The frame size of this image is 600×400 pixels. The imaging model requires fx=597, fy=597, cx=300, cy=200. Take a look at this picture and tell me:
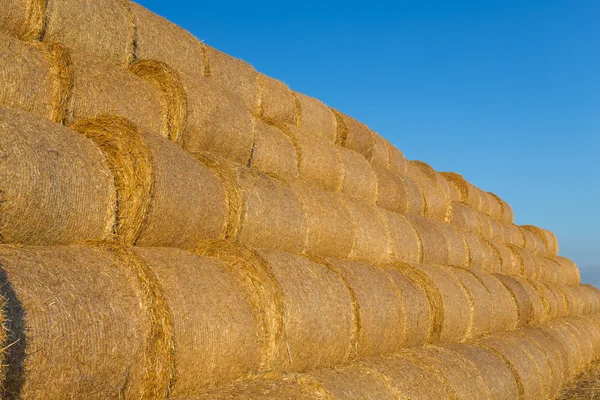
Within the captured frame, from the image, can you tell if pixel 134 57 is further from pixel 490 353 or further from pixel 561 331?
pixel 561 331

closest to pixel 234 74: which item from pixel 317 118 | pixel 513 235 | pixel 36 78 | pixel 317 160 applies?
pixel 317 160

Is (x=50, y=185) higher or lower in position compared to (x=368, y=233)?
lower

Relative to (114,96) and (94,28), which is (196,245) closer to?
(114,96)

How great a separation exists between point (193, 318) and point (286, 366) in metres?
1.14

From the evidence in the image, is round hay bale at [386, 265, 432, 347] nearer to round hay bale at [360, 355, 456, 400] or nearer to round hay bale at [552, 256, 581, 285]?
round hay bale at [360, 355, 456, 400]

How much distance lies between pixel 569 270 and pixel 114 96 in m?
14.0

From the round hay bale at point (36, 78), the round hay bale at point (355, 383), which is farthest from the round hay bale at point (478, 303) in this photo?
the round hay bale at point (36, 78)

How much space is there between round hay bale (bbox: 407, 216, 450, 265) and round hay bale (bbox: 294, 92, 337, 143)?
5.54 feet

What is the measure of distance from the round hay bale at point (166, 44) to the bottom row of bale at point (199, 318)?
2.11 meters

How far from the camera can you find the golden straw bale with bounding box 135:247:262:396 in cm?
374

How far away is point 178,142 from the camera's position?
17.4 feet

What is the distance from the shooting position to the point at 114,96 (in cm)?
479

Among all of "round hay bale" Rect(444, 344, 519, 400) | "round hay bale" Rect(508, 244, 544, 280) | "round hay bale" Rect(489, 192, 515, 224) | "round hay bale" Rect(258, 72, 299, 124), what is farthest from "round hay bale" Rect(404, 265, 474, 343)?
"round hay bale" Rect(489, 192, 515, 224)

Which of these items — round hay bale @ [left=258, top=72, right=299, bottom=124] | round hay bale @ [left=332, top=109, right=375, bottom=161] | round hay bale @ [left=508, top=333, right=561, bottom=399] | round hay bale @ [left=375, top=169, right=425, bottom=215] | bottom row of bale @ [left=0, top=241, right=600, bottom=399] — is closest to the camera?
bottom row of bale @ [left=0, top=241, right=600, bottom=399]
